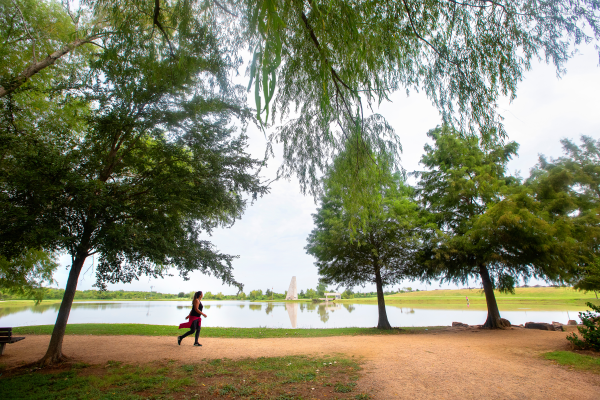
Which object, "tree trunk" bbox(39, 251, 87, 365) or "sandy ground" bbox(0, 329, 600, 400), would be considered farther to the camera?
"tree trunk" bbox(39, 251, 87, 365)

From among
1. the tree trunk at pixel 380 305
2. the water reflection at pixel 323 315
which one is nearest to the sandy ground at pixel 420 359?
the tree trunk at pixel 380 305

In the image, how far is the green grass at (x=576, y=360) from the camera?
200 inches

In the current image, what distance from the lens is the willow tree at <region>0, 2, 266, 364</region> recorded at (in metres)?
4.55

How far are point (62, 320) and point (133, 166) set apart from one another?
3895mm

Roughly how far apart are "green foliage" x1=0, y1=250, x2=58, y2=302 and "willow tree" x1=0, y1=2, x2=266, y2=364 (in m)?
6.29

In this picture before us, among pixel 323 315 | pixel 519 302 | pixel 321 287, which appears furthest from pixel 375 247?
pixel 519 302

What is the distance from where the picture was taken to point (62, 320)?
246 inches

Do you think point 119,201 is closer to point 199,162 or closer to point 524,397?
point 199,162

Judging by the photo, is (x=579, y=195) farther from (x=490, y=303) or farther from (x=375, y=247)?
(x=375, y=247)

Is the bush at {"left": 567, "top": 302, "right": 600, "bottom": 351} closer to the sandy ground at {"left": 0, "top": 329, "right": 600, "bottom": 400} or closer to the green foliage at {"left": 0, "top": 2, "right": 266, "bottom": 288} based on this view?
the sandy ground at {"left": 0, "top": 329, "right": 600, "bottom": 400}

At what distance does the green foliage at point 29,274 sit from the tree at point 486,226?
16322 mm

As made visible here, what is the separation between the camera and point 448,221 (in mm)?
13781

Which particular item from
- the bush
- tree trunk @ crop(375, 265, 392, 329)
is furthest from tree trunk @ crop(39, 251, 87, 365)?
the bush

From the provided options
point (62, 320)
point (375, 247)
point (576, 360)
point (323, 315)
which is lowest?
point (323, 315)
